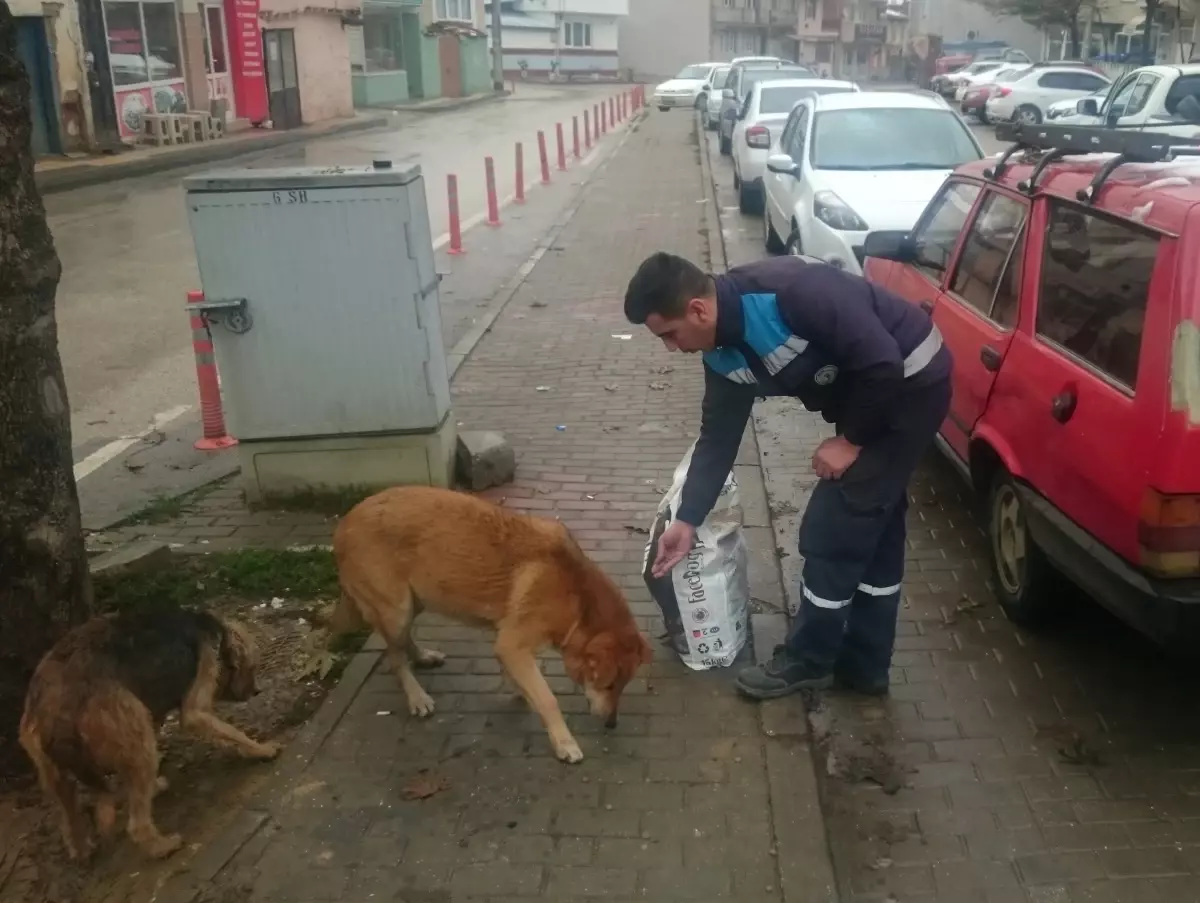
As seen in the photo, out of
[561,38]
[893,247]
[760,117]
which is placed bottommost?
[893,247]

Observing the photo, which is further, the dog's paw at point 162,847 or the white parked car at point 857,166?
the white parked car at point 857,166

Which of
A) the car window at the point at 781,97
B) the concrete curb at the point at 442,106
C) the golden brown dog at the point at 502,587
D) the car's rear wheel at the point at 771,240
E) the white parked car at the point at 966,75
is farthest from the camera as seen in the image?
the concrete curb at the point at 442,106

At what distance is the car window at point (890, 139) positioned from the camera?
10.4 metres

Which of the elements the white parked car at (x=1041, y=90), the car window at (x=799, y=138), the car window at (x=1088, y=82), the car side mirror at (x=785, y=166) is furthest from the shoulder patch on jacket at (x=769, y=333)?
the car window at (x=1088, y=82)

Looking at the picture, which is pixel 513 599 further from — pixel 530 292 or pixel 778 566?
pixel 530 292

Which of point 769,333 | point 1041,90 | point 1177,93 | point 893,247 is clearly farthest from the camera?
point 1041,90

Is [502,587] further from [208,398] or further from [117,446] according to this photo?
[117,446]

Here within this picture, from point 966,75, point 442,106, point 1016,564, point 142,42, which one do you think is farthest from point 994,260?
point 442,106

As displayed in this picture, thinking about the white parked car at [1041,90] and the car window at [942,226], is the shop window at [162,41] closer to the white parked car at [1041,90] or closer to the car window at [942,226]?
the white parked car at [1041,90]

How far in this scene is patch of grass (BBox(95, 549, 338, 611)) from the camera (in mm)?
4711

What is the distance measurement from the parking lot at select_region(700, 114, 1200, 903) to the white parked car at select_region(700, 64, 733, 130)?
76.4 ft

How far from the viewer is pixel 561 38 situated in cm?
6544

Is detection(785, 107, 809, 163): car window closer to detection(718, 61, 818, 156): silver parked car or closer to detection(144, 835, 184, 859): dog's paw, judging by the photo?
detection(144, 835, 184, 859): dog's paw

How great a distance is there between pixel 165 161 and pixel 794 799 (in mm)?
22580
